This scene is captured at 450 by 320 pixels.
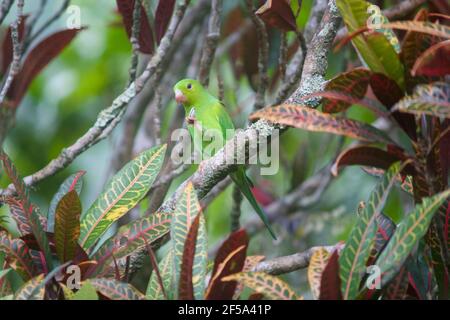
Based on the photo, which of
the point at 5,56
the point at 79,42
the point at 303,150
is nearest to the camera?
the point at 5,56

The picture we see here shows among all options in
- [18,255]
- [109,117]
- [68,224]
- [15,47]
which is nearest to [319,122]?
[68,224]

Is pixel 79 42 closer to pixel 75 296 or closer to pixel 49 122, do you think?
pixel 49 122

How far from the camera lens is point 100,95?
5332mm

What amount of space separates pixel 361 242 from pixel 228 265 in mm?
338

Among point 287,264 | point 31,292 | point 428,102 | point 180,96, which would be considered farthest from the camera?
point 180,96

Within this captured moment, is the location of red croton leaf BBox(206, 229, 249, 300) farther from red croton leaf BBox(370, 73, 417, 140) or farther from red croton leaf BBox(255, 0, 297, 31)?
red croton leaf BBox(255, 0, 297, 31)

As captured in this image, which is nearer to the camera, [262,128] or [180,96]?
[262,128]

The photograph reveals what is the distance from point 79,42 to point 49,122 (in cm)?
78

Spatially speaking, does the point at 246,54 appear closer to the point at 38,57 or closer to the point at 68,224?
the point at 38,57

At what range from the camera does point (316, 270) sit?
172cm

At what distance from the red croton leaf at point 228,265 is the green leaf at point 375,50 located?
537 millimetres

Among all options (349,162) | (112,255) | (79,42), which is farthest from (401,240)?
(79,42)

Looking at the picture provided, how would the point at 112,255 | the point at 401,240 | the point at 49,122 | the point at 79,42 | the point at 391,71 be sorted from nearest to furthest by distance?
the point at 401,240 < the point at 391,71 < the point at 112,255 < the point at 49,122 < the point at 79,42

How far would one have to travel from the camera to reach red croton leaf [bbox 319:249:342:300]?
1587 millimetres
